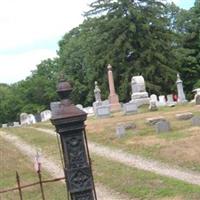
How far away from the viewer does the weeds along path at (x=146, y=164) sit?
14.8 metres

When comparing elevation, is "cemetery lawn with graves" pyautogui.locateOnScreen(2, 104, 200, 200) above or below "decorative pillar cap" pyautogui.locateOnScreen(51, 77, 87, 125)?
below

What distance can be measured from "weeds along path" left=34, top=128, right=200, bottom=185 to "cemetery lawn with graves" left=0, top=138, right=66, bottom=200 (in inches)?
103

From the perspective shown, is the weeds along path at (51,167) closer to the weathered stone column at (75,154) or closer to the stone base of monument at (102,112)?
the weathered stone column at (75,154)

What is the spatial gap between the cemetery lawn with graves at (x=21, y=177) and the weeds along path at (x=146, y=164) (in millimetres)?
2605

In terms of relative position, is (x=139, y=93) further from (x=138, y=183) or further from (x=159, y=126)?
(x=138, y=183)

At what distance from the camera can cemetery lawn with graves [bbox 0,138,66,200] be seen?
13.8m

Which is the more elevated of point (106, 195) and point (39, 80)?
point (39, 80)

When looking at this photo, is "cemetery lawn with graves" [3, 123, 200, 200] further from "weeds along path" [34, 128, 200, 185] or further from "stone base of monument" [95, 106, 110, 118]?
"stone base of monument" [95, 106, 110, 118]

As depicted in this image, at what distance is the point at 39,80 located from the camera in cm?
9075

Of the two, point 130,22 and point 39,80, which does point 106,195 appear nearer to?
point 130,22

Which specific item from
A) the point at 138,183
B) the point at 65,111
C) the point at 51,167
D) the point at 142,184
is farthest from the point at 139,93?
the point at 65,111

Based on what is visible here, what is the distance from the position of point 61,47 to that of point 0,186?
74.9 meters

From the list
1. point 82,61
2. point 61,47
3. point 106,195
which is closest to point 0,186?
point 106,195

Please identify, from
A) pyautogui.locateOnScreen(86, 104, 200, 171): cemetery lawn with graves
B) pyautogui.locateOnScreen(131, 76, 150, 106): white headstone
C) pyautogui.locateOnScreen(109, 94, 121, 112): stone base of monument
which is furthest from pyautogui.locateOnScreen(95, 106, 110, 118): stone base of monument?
pyautogui.locateOnScreen(86, 104, 200, 171): cemetery lawn with graves
